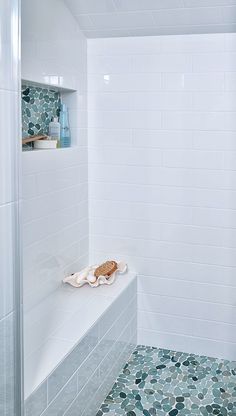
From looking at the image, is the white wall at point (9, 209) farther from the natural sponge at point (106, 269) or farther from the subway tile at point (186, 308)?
the subway tile at point (186, 308)

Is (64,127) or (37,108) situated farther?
(64,127)

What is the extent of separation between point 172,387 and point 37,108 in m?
1.62

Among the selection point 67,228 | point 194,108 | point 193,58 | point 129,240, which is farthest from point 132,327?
point 193,58

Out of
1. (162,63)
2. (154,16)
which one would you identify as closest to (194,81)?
(162,63)

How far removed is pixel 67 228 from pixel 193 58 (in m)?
1.20

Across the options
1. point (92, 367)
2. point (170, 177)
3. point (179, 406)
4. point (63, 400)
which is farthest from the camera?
point (170, 177)

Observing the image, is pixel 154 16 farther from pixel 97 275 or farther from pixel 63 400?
pixel 63 400

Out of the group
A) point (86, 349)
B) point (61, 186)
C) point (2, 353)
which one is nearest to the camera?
point (2, 353)

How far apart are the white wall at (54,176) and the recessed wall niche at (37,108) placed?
0.10 metres

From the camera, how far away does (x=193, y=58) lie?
2.71 metres

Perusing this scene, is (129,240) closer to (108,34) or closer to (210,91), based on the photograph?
(210,91)

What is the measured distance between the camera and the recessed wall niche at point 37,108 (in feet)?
7.77

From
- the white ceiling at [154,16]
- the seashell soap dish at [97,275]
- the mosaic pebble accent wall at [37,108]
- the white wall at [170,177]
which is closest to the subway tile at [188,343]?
the white wall at [170,177]

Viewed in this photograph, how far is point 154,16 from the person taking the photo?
2.57 m
